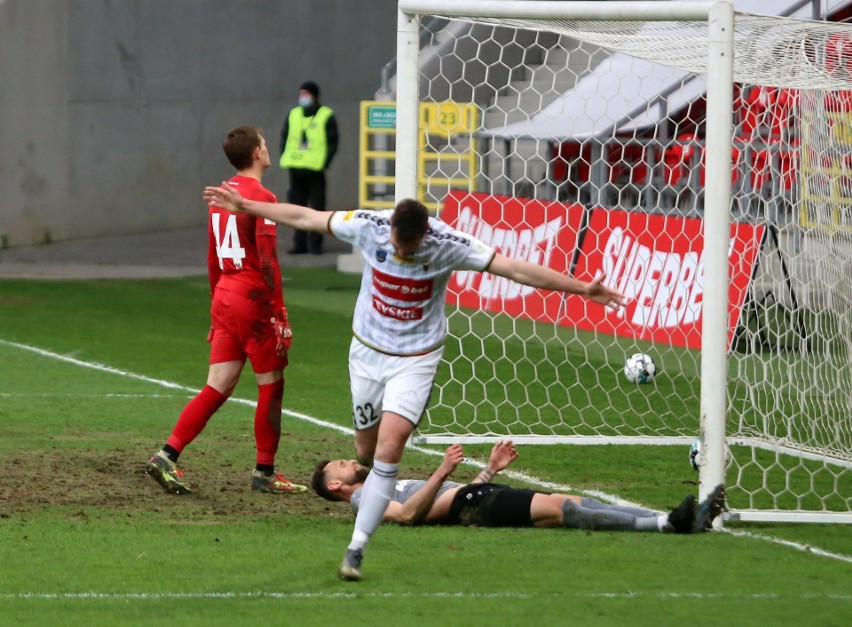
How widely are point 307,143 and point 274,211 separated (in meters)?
13.3

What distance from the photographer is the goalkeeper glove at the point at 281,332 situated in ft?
27.1

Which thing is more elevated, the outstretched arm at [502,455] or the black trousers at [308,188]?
the black trousers at [308,188]

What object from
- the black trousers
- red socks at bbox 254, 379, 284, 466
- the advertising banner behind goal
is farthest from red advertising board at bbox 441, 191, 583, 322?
red socks at bbox 254, 379, 284, 466

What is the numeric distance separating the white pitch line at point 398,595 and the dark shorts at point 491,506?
4.04ft

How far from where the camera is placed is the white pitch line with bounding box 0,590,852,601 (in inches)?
238

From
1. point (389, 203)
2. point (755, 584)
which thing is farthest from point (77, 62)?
point (755, 584)

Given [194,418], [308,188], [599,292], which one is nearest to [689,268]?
[194,418]

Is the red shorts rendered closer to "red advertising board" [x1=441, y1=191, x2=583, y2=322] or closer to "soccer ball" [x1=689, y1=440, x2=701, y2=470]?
"soccer ball" [x1=689, y1=440, x2=701, y2=470]

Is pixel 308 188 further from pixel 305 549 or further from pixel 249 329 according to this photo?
pixel 305 549

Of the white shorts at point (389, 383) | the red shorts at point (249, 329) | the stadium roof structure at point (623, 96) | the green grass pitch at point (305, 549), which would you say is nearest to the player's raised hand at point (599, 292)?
the white shorts at point (389, 383)

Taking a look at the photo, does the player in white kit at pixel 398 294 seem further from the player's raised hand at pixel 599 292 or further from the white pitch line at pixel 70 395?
the white pitch line at pixel 70 395

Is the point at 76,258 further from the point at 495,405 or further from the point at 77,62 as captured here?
the point at 495,405

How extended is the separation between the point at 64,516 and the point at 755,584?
3422 mm

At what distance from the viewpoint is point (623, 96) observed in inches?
717
